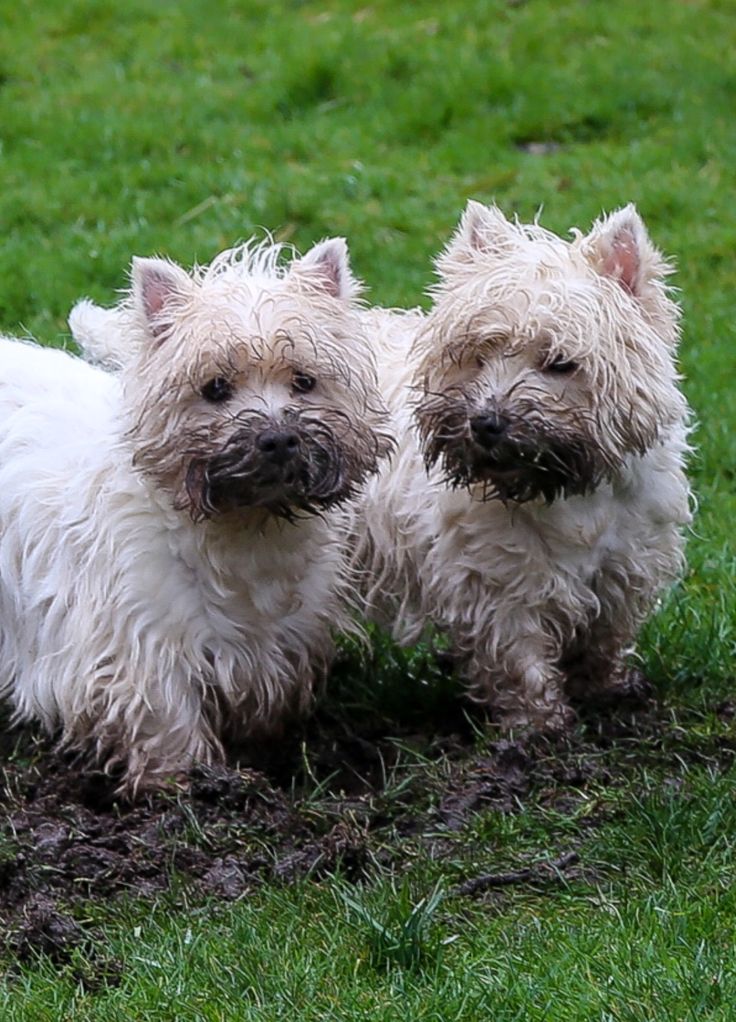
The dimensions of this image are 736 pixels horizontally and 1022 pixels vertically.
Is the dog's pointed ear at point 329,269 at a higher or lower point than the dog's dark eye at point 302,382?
higher

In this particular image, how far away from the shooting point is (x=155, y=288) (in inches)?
210

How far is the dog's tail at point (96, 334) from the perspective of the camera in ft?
21.0

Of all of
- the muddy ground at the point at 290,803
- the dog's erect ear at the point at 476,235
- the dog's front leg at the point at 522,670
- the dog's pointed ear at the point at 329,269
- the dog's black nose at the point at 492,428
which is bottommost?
the muddy ground at the point at 290,803

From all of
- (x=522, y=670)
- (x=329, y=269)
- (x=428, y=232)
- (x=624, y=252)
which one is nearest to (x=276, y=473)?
(x=329, y=269)

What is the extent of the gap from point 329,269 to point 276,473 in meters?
0.76

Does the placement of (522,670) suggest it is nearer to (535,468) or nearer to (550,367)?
(535,468)

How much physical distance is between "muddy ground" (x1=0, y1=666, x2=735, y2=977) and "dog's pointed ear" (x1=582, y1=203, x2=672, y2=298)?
1324mm

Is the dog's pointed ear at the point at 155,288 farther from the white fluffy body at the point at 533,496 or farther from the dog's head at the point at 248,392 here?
the white fluffy body at the point at 533,496

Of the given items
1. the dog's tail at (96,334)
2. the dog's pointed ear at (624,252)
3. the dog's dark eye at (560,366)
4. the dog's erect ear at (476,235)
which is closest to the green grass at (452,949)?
the dog's dark eye at (560,366)

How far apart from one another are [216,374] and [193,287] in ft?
1.14

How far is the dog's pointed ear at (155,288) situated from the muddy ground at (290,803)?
130cm

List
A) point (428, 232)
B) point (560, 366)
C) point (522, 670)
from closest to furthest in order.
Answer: point (560, 366) → point (522, 670) → point (428, 232)

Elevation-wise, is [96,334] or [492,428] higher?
[492,428]

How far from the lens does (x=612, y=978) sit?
159 inches
